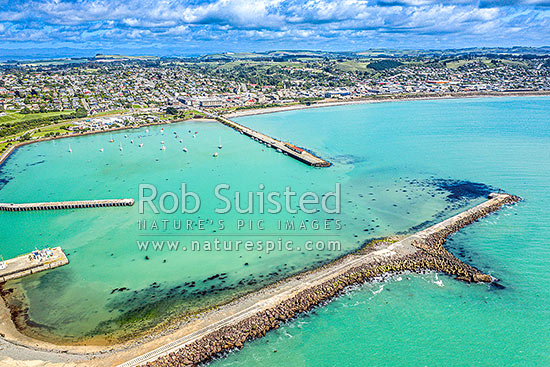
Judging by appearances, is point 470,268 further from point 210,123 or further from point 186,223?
point 210,123

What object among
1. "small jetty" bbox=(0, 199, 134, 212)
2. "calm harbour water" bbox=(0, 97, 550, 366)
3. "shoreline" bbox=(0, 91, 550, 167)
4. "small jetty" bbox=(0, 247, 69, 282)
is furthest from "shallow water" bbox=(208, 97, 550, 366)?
"shoreline" bbox=(0, 91, 550, 167)

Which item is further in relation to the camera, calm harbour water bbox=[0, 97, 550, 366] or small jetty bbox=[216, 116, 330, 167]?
small jetty bbox=[216, 116, 330, 167]

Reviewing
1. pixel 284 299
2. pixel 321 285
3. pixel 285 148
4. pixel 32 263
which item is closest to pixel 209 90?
pixel 285 148

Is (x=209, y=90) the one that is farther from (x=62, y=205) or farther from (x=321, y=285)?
(x=321, y=285)

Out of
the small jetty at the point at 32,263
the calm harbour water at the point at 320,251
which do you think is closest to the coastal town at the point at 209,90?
the calm harbour water at the point at 320,251

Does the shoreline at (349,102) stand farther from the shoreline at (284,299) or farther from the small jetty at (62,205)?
the shoreline at (284,299)

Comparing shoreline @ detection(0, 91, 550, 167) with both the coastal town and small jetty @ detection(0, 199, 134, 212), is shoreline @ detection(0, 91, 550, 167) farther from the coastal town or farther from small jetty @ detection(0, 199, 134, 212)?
small jetty @ detection(0, 199, 134, 212)

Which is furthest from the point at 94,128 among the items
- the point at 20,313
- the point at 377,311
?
the point at 377,311
